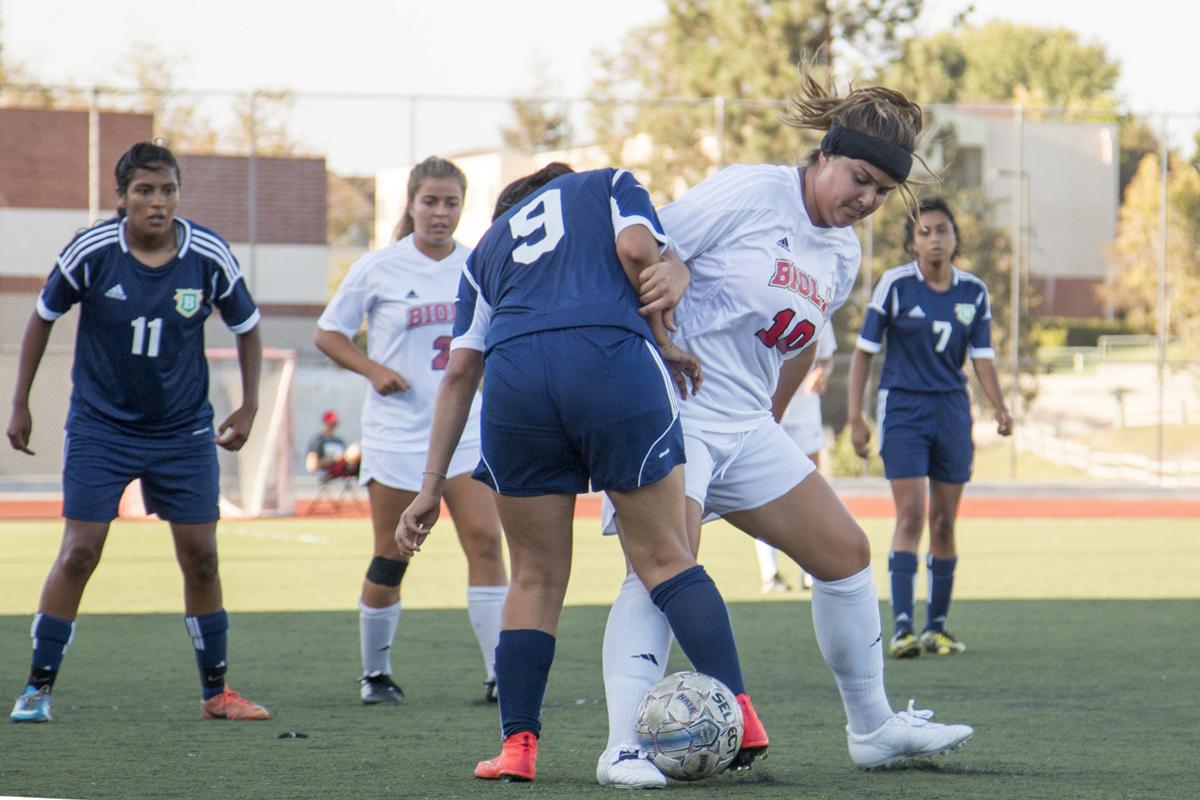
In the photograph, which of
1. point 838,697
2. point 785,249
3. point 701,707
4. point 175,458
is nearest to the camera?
point 701,707

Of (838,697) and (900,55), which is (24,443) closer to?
(838,697)

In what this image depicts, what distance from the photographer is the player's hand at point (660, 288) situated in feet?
13.8

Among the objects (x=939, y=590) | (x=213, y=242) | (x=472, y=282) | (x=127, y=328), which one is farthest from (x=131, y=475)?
(x=939, y=590)

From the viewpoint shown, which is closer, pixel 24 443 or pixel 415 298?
pixel 24 443

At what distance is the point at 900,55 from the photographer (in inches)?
1314

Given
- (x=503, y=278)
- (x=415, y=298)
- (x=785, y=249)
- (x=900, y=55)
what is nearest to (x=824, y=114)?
(x=785, y=249)

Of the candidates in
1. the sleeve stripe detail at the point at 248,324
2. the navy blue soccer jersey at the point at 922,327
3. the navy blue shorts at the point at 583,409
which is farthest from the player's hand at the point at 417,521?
the navy blue soccer jersey at the point at 922,327

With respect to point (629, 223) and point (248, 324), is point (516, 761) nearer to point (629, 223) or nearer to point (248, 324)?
point (629, 223)

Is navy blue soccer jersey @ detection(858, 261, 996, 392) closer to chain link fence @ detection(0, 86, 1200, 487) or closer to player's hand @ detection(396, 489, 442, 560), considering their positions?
player's hand @ detection(396, 489, 442, 560)

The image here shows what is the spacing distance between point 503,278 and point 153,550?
1137 cm

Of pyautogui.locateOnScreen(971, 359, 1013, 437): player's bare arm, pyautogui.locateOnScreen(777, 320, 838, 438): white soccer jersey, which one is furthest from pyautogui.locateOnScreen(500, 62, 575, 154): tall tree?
pyautogui.locateOnScreen(971, 359, 1013, 437): player's bare arm

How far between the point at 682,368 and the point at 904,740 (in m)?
1.25

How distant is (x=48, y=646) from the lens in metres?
6.03

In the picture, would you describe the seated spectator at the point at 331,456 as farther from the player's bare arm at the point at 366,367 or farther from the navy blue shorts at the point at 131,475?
the navy blue shorts at the point at 131,475
